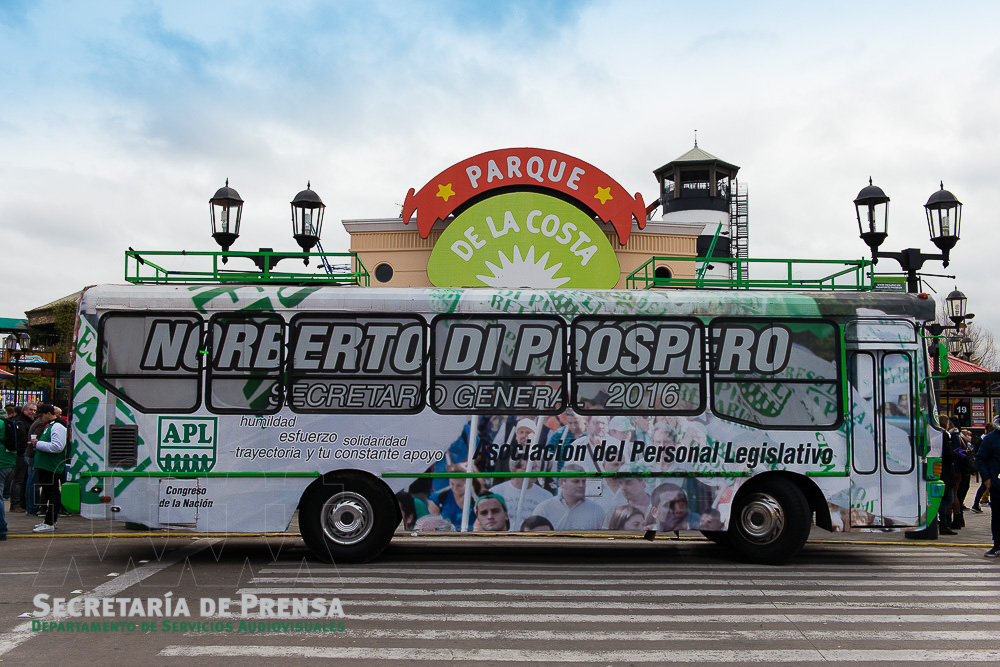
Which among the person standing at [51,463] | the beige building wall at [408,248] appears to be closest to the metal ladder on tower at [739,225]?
the beige building wall at [408,248]

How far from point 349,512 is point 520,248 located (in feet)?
38.4

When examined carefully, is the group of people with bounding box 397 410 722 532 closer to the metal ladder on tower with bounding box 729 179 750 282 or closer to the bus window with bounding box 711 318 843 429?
the bus window with bounding box 711 318 843 429

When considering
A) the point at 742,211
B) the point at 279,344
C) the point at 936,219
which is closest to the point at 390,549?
the point at 279,344

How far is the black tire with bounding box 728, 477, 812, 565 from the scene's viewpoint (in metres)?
9.63

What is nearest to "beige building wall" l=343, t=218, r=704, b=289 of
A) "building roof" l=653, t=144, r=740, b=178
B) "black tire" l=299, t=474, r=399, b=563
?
"black tire" l=299, t=474, r=399, b=563

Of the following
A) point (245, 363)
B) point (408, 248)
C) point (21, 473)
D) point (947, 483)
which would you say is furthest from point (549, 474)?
point (408, 248)

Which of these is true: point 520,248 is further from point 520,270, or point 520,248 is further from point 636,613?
point 636,613

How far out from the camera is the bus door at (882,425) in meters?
9.66

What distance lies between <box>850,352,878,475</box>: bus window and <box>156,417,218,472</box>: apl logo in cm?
742

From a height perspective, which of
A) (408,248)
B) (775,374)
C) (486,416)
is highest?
(408,248)

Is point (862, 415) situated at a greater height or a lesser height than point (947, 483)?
greater

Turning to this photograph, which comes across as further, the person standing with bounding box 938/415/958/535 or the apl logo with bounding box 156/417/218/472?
the person standing with bounding box 938/415/958/535

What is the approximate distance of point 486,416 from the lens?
9531 mm

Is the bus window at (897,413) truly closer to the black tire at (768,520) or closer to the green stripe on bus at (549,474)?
the black tire at (768,520)
